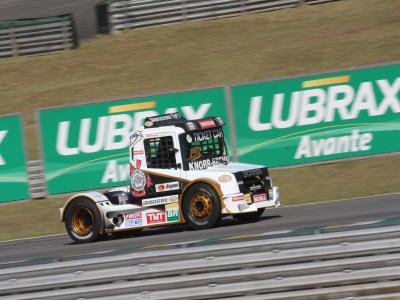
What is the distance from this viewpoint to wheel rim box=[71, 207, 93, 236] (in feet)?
52.3

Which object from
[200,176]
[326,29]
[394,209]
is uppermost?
[326,29]

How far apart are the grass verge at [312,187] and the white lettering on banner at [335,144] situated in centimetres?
33

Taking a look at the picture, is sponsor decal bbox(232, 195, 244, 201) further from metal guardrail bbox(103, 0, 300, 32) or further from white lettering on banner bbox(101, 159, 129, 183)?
metal guardrail bbox(103, 0, 300, 32)

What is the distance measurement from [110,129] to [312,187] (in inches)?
197

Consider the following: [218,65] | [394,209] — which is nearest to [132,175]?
[394,209]

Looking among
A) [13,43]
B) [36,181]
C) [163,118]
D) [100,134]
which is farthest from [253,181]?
[13,43]

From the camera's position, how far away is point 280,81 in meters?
20.2

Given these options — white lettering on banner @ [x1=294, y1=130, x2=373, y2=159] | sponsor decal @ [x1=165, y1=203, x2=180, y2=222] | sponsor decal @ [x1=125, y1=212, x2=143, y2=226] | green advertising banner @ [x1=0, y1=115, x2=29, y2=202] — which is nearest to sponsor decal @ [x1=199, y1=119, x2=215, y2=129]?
sponsor decal @ [x1=165, y1=203, x2=180, y2=222]

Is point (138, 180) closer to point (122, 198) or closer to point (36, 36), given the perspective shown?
point (122, 198)

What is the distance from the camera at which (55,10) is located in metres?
35.2

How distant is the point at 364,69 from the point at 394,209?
20.1 feet

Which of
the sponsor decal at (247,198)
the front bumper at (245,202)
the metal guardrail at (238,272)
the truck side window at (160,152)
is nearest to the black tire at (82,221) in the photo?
the truck side window at (160,152)

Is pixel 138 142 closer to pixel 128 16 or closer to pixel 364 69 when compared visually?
pixel 364 69

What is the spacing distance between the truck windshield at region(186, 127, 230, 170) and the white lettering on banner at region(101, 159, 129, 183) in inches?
203
